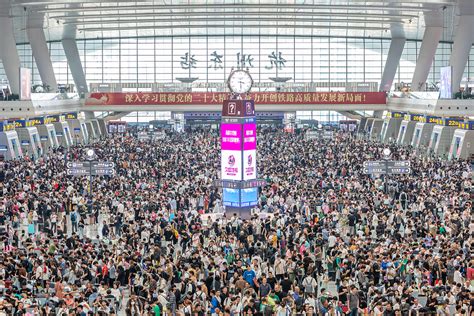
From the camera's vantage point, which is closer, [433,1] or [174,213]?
[174,213]

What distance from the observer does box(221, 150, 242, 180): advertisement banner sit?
3103cm

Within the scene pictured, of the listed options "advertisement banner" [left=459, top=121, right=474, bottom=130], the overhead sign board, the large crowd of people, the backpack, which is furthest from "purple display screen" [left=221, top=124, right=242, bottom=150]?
"advertisement banner" [left=459, top=121, right=474, bottom=130]

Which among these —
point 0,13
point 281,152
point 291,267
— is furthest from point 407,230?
point 0,13

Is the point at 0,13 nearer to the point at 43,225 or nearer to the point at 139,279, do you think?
the point at 43,225

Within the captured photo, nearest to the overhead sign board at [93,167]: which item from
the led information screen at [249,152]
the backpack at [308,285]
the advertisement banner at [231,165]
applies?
the advertisement banner at [231,165]

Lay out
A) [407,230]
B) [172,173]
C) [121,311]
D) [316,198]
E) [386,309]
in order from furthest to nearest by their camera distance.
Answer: [172,173]
[316,198]
[407,230]
[121,311]
[386,309]

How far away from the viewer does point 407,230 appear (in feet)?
80.1

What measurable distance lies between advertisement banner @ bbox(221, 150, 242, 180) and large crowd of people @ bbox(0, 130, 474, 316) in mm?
1298

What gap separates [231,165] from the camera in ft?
103

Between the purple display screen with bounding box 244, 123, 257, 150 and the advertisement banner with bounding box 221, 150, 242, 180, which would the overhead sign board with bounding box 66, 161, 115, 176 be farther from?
the purple display screen with bounding box 244, 123, 257, 150

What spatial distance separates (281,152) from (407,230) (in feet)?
82.2

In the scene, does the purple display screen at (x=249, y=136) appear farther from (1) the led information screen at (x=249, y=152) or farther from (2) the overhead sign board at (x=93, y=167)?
(2) the overhead sign board at (x=93, y=167)

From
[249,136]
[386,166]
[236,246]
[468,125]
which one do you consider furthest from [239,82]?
[468,125]

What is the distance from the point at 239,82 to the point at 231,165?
3225 millimetres
